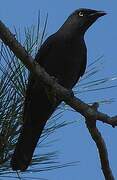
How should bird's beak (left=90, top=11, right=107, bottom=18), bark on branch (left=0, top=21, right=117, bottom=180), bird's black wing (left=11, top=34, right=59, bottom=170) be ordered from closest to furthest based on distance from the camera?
bark on branch (left=0, top=21, right=117, bottom=180) < bird's black wing (left=11, top=34, right=59, bottom=170) < bird's beak (left=90, top=11, right=107, bottom=18)

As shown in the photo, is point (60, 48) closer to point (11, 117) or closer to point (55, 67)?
point (55, 67)

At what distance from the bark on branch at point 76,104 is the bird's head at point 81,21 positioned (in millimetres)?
752

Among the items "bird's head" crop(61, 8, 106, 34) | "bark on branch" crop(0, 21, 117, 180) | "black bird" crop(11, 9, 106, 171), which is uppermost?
"bird's head" crop(61, 8, 106, 34)

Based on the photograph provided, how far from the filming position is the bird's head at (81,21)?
214cm

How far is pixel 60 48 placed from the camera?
7.31 ft

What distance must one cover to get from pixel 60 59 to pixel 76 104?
2.67 ft

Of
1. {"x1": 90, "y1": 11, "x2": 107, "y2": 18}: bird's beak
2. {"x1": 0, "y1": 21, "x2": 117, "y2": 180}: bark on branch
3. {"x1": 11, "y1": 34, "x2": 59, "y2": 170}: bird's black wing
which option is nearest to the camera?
{"x1": 0, "y1": 21, "x2": 117, "y2": 180}: bark on branch

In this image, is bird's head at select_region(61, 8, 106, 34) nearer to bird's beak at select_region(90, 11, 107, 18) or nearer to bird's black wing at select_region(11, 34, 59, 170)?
bird's beak at select_region(90, 11, 107, 18)

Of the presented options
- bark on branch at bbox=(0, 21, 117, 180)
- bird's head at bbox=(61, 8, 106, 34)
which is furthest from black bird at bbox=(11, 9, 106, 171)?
bark on branch at bbox=(0, 21, 117, 180)

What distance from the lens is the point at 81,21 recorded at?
222 centimetres

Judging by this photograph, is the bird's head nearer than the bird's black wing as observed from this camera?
No

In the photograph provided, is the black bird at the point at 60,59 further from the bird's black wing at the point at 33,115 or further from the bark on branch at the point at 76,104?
the bark on branch at the point at 76,104

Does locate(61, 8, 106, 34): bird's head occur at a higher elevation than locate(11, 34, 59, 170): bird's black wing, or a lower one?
higher

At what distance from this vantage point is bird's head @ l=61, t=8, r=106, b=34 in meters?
2.14
